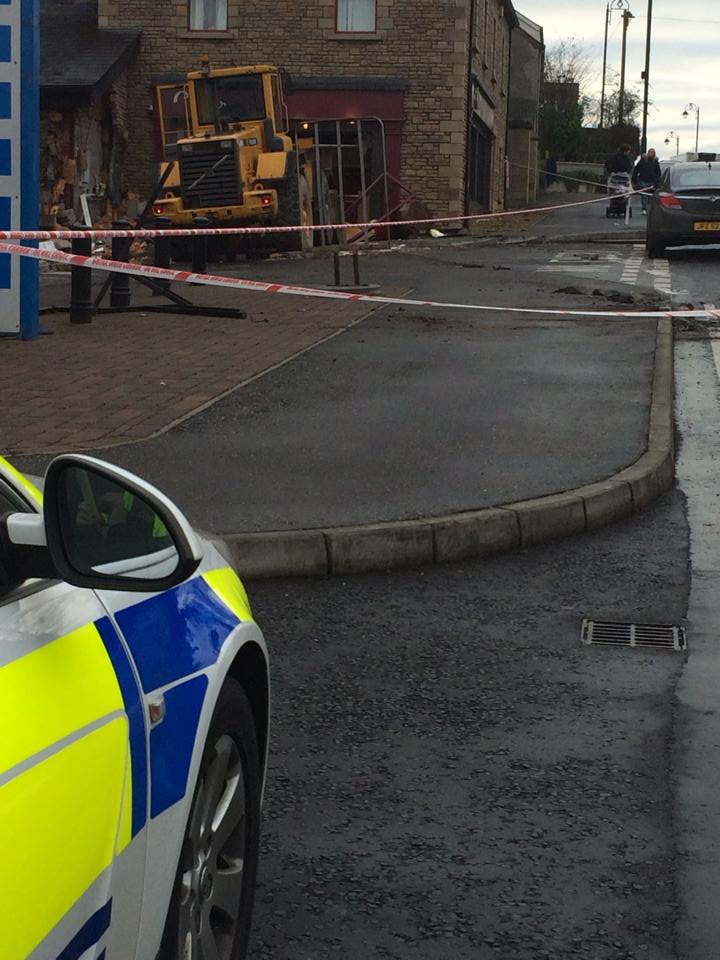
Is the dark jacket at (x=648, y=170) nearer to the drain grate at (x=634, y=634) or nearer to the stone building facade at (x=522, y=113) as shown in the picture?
the stone building facade at (x=522, y=113)

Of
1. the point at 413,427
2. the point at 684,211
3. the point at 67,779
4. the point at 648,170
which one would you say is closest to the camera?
the point at 67,779

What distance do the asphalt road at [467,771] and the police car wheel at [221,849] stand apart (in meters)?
0.29

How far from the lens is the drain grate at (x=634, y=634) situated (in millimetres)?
5906

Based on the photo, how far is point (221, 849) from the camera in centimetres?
310

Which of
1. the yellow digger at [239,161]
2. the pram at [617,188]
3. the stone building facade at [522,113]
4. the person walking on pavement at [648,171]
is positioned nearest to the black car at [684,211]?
the yellow digger at [239,161]

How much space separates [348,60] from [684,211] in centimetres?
1293

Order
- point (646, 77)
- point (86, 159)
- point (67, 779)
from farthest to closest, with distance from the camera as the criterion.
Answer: point (646, 77)
point (86, 159)
point (67, 779)

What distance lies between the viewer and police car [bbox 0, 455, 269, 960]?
2088mm

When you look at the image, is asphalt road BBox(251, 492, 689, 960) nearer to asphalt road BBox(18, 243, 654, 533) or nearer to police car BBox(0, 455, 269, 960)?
police car BBox(0, 455, 269, 960)

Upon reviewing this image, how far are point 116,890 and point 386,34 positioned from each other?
35.2m

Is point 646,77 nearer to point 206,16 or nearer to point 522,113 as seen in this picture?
point 522,113

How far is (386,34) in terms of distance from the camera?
3591 centimetres

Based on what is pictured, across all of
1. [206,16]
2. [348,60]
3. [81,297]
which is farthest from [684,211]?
[206,16]

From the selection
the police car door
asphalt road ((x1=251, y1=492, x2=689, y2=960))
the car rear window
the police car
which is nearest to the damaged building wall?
the car rear window
